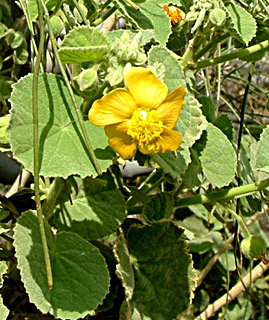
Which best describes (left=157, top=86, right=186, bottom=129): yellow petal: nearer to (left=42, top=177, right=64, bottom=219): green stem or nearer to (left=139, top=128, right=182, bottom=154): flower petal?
(left=139, top=128, right=182, bottom=154): flower petal

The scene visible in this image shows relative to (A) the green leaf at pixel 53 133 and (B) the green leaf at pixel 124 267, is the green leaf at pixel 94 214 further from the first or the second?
(A) the green leaf at pixel 53 133

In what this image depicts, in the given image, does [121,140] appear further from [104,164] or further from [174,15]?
[174,15]

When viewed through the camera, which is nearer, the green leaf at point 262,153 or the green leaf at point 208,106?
the green leaf at point 262,153

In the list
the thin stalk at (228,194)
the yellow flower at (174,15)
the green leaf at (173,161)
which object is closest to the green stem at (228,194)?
the thin stalk at (228,194)

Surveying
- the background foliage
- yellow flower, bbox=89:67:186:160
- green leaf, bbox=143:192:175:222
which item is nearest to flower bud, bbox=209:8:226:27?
the background foliage

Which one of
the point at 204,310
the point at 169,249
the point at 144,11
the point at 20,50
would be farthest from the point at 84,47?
the point at 204,310
